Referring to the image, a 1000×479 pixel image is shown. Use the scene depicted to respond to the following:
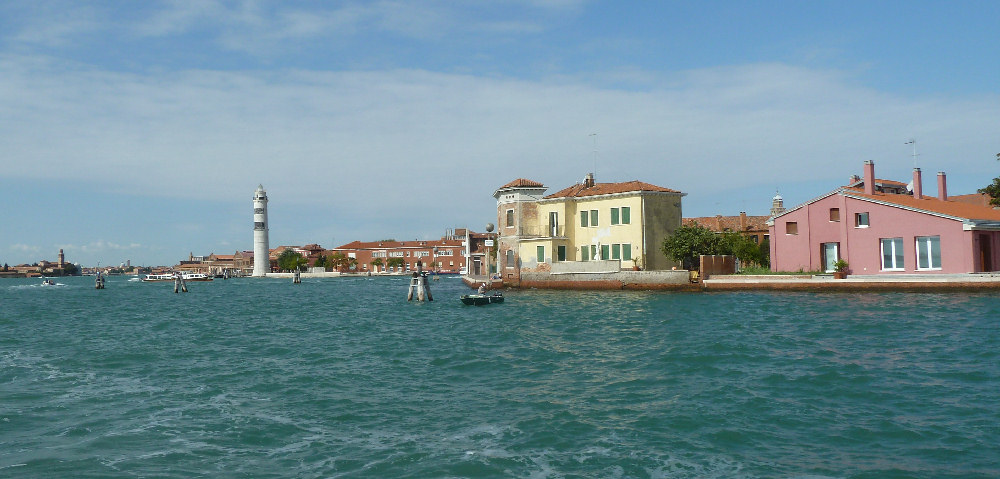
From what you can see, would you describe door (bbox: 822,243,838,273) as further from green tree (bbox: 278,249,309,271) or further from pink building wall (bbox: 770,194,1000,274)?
green tree (bbox: 278,249,309,271)

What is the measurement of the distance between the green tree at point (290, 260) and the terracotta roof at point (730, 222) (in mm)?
100074

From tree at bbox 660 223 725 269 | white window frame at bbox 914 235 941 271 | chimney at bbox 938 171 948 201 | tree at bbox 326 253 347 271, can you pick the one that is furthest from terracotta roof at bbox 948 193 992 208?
tree at bbox 326 253 347 271

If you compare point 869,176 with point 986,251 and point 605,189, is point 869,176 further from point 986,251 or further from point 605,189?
point 605,189

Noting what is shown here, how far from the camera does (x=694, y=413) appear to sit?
11.7 metres

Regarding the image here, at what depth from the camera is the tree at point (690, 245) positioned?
4769cm

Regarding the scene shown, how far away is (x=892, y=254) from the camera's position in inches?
1576

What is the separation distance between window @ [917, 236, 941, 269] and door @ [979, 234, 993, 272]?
2850 mm

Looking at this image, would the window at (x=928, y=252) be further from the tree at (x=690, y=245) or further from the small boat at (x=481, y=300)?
the small boat at (x=481, y=300)

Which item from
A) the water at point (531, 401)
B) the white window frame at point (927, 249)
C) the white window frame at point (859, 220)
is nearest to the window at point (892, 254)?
the white window frame at point (927, 249)

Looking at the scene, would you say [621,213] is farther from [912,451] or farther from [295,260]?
[295,260]

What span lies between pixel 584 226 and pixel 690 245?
27.7 feet

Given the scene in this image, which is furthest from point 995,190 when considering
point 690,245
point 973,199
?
point 973,199

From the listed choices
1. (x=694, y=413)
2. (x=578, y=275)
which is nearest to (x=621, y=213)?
(x=578, y=275)

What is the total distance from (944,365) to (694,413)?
7250mm
